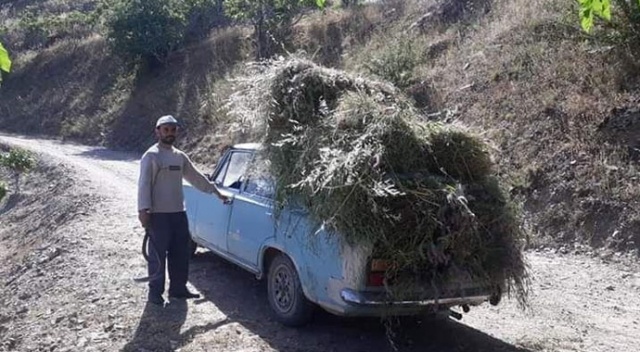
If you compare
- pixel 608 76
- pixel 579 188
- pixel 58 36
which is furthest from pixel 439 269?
pixel 58 36

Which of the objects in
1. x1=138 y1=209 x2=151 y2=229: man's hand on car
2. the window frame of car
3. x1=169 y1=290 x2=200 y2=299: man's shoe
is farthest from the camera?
the window frame of car

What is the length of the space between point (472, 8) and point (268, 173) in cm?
1623

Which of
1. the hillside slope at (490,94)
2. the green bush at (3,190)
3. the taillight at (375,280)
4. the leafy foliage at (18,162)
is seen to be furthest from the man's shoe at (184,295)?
the leafy foliage at (18,162)

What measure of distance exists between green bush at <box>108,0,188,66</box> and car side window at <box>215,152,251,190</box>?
82.8ft

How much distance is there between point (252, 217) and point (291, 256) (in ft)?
3.03

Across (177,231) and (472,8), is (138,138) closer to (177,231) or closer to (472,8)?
(472,8)

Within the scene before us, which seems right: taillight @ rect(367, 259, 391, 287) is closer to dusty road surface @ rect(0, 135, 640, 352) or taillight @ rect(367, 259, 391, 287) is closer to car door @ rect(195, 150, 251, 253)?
dusty road surface @ rect(0, 135, 640, 352)

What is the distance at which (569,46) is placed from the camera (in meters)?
15.6

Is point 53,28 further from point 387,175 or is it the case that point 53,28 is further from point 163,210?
point 387,175

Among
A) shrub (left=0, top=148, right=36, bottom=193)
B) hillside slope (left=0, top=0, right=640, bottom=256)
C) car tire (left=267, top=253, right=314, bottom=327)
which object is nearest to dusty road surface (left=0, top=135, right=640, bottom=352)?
car tire (left=267, top=253, right=314, bottom=327)

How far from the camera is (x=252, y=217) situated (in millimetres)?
7922

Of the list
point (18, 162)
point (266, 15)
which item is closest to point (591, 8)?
point (18, 162)

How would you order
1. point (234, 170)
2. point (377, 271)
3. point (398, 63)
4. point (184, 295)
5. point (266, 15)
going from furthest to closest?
point (266, 15) < point (398, 63) < point (234, 170) < point (184, 295) < point (377, 271)

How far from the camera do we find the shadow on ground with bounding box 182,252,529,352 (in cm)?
704
